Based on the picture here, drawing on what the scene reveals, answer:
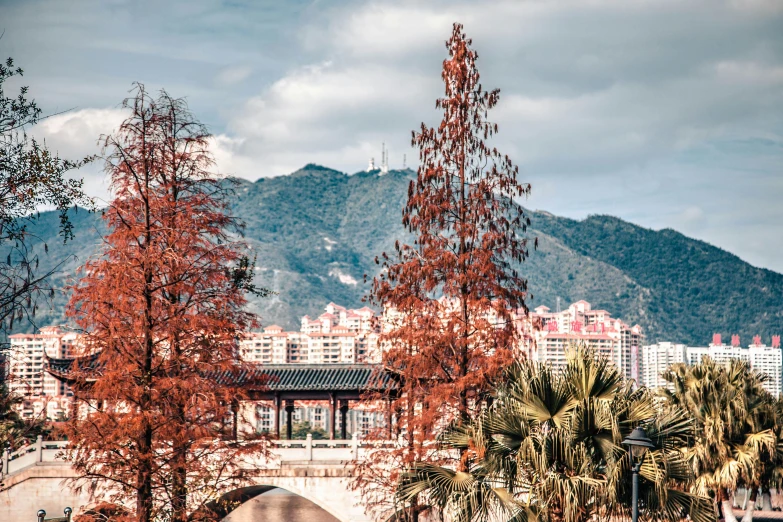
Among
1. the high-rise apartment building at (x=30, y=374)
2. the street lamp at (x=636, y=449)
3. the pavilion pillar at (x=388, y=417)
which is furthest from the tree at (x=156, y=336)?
the street lamp at (x=636, y=449)

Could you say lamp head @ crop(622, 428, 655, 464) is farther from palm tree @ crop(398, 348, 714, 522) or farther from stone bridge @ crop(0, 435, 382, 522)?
stone bridge @ crop(0, 435, 382, 522)

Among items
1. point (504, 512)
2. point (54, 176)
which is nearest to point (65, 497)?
point (504, 512)

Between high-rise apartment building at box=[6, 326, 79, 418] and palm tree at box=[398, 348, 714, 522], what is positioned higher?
high-rise apartment building at box=[6, 326, 79, 418]

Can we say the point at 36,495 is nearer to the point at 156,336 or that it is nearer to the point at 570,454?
the point at 156,336

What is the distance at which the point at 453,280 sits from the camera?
62.5 ft

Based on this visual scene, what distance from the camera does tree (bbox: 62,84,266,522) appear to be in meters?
16.0

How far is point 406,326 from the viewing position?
19.1 meters

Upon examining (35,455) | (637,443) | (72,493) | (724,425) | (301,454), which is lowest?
(72,493)

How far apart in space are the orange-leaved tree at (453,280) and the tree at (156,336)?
3.21 metres

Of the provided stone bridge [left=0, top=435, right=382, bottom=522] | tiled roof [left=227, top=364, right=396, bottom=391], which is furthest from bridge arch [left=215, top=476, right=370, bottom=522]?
tiled roof [left=227, top=364, right=396, bottom=391]

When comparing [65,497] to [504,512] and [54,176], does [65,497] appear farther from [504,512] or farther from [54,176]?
[54,176]

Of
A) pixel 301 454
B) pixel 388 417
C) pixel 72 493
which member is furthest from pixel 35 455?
pixel 388 417

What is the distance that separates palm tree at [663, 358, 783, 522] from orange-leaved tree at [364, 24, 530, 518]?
11.1 m

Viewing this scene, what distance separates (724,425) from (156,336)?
1845 centimetres
